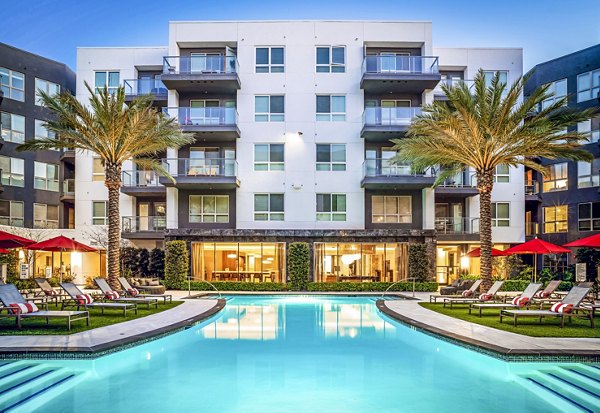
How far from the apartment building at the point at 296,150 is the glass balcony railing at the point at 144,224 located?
0.13 meters

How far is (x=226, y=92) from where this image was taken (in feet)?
98.2

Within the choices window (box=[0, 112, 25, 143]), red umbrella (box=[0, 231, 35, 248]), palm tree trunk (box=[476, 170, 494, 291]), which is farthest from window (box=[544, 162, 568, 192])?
window (box=[0, 112, 25, 143])

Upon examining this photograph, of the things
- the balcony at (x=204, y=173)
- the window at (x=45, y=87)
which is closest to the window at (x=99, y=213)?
the balcony at (x=204, y=173)

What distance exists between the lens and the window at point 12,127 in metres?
32.4

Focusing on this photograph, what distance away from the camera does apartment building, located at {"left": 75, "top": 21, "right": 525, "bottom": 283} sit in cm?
2817

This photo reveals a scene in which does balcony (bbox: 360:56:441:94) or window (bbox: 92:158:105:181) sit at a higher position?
balcony (bbox: 360:56:441:94)

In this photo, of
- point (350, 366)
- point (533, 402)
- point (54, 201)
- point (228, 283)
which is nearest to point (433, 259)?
point (228, 283)

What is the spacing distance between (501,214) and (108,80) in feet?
83.0

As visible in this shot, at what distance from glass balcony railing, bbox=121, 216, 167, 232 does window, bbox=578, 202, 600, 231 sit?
82.0 ft

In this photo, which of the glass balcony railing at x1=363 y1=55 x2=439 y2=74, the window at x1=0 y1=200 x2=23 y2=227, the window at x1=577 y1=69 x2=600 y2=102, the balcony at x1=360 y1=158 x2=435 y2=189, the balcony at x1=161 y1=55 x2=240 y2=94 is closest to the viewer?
the balcony at x1=360 y1=158 x2=435 y2=189

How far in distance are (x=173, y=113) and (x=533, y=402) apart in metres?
24.6

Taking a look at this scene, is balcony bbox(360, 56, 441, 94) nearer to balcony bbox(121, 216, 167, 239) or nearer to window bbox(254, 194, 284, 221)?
window bbox(254, 194, 284, 221)

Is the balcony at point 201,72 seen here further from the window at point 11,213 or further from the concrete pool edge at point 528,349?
the concrete pool edge at point 528,349

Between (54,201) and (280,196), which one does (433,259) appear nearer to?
(280,196)
